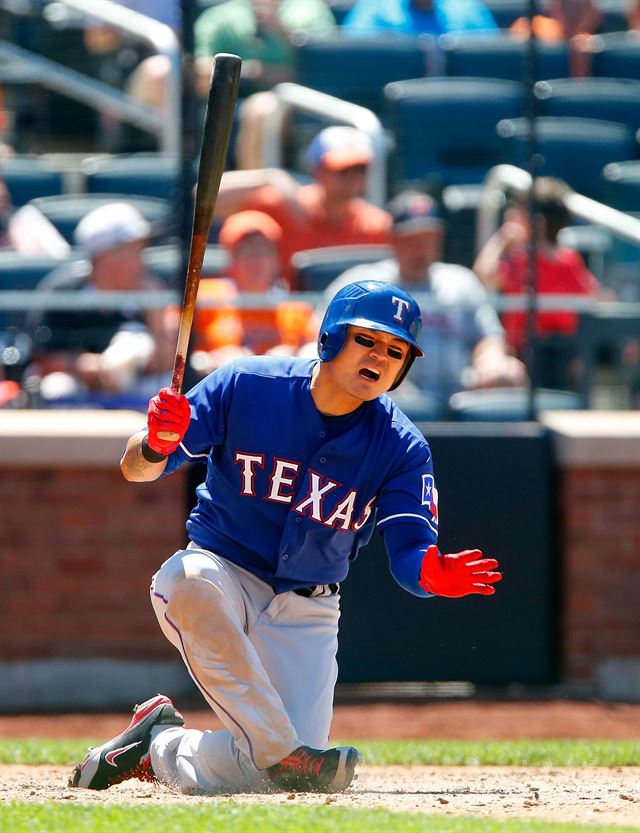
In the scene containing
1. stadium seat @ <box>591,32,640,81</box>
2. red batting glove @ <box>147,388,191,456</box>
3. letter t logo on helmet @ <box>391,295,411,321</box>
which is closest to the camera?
red batting glove @ <box>147,388,191,456</box>

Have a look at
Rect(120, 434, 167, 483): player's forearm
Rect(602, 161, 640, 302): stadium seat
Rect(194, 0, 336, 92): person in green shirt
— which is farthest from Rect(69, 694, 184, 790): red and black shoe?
Rect(194, 0, 336, 92): person in green shirt

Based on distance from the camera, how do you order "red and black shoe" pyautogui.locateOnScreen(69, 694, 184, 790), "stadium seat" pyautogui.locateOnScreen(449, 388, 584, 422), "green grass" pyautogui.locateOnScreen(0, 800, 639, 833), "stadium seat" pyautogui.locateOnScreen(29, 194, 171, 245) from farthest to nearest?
"stadium seat" pyautogui.locateOnScreen(29, 194, 171, 245) → "stadium seat" pyautogui.locateOnScreen(449, 388, 584, 422) → "red and black shoe" pyautogui.locateOnScreen(69, 694, 184, 790) → "green grass" pyautogui.locateOnScreen(0, 800, 639, 833)

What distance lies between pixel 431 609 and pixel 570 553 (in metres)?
0.70

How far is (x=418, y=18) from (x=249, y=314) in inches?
100

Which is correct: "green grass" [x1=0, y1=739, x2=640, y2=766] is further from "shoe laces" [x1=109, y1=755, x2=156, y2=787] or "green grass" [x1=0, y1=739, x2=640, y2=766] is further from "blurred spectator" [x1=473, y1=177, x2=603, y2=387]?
"blurred spectator" [x1=473, y1=177, x2=603, y2=387]

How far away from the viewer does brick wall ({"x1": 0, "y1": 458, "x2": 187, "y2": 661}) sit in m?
6.57

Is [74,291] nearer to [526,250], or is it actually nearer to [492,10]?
[526,250]

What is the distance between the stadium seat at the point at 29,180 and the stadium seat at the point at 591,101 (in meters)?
2.89

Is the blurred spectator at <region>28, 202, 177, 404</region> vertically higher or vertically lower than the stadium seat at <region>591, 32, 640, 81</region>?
lower

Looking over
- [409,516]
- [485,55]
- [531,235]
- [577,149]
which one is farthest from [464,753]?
[485,55]

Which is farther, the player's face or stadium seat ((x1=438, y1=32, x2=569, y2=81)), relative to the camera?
stadium seat ((x1=438, y1=32, x2=569, y2=81))

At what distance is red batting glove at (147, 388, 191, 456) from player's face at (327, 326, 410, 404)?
46 centimetres

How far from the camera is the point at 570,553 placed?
6641mm

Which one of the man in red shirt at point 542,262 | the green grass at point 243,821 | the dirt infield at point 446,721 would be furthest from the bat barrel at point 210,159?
the man in red shirt at point 542,262
